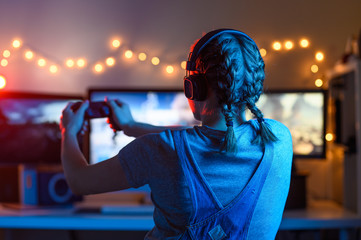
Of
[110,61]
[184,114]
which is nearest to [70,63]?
[110,61]

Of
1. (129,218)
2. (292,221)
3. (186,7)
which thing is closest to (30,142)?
(129,218)

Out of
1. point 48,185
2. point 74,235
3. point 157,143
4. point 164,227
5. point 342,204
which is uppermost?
point 157,143

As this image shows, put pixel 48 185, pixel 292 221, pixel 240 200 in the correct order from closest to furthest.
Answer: pixel 240 200 → pixel 292 221 → pixel 48 185

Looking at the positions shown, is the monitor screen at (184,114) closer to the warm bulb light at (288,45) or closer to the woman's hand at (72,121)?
the warm bulb light at (288,45)

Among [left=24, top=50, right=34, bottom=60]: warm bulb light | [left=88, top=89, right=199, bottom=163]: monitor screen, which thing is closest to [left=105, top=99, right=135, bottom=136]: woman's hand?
[left=88, top=89, right=199, bottom=163]: monitor screen

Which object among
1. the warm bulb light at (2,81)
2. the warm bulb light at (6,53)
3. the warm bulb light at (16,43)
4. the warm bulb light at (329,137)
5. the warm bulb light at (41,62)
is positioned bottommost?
the warm bulb light at (329,137)

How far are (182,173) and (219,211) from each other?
0.09m

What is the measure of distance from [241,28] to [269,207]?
1430 mm

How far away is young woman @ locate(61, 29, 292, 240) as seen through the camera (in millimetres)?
645

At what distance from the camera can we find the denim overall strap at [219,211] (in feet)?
2.10

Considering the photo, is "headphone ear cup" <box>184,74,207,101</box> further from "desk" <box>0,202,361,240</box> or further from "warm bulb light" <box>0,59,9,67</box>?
"warm bulb light" <box>0,59,9,67</box>

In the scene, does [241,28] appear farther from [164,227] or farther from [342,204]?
[164,227]

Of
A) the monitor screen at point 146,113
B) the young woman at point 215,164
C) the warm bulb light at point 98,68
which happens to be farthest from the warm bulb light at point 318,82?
the young woman at point 215,164

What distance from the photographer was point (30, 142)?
1702mm
